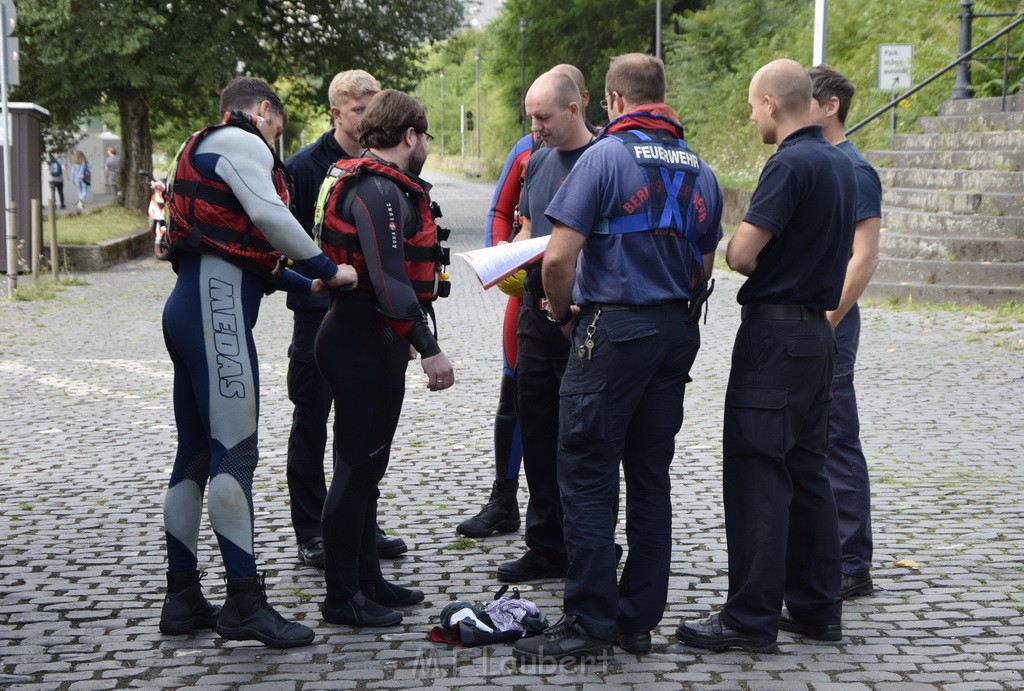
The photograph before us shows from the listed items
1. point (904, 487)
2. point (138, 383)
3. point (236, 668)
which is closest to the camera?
point (236, 668)

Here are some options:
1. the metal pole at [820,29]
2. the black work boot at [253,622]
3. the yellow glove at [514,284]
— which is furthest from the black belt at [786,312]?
the metal pole at [820,29]

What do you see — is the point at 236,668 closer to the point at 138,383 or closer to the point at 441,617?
the point at 441,617

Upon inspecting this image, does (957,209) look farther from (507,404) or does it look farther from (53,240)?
(53,240)

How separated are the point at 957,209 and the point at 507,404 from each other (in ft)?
36.1

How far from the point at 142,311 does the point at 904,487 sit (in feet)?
34.5

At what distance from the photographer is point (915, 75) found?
2192cm

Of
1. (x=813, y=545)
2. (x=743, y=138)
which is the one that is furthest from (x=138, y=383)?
(x=743, y=138)

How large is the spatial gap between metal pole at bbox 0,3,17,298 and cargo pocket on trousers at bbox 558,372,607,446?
13.0 meters

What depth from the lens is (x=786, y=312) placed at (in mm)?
4316

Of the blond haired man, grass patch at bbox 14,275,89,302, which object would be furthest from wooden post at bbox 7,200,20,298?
the blond haired man

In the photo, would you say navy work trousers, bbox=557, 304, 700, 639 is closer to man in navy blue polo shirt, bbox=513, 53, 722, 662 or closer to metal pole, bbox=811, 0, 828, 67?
man in navy blue polo shirt, bbox=513, 53, 722, 662

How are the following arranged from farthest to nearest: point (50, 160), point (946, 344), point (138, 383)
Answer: point (50, 160), point (946, 344), point (138, 383)

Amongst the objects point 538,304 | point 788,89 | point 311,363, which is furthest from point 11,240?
point 788,89

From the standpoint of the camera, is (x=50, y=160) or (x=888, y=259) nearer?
(x=888, y=259)
